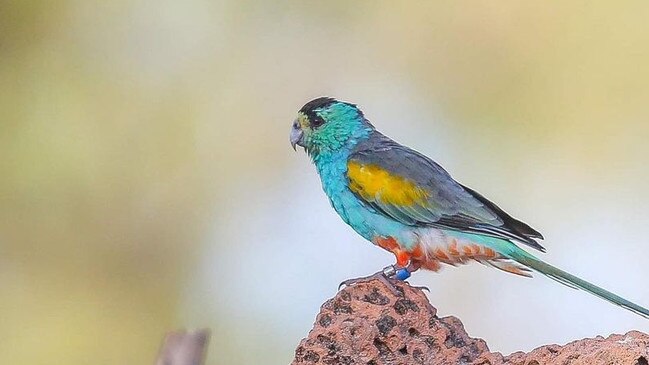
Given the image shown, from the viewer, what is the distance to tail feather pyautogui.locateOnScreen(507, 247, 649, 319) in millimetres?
1567

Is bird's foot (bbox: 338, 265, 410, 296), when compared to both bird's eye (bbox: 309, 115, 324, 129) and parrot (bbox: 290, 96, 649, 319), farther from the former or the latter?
bird's eye (bbox: 309, 115, 324, 129)

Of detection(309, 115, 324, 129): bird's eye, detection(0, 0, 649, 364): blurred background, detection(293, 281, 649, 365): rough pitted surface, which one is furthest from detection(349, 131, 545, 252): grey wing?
detection(0, 0, 649, 364): blurred background

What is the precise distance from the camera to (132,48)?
3268 millimetres

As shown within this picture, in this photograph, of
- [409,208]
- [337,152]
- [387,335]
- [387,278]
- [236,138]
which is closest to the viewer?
[387,335]

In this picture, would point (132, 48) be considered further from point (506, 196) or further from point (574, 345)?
point (574, 345)

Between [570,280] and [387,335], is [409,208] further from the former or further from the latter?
[387,335]

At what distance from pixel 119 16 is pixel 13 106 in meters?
0.53

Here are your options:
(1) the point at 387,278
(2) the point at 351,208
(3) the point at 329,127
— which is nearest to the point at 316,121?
(3) the point at 329,127

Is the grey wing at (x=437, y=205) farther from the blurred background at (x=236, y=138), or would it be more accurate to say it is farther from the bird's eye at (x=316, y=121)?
the blurred background at (x=236, y=138)

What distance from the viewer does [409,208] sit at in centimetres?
185

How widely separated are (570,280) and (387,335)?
1.57ft

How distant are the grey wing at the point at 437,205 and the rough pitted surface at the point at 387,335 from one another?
1.25 feet

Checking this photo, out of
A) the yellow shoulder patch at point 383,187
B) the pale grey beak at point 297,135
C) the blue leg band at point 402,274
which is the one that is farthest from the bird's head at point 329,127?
the blue leg band at point 402,274

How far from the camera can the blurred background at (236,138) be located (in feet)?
10.2
